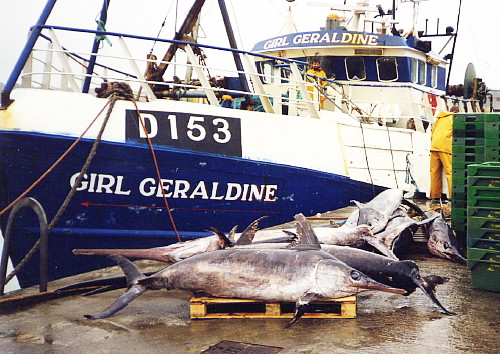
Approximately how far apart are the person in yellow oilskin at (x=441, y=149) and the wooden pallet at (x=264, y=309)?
17.3 feet

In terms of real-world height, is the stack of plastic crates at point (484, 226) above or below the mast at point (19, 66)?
below

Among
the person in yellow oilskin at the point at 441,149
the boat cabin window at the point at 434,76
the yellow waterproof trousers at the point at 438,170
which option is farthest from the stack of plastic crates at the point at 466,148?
the boat cabin window at the point at 434,76

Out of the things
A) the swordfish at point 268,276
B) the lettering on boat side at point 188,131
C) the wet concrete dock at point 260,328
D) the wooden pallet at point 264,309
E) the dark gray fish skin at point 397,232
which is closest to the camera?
the wet concrete dock at point 260,328

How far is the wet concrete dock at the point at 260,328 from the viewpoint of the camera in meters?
3.71

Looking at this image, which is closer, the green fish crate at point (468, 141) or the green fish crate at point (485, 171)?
the green fish crate at point (485, 171)

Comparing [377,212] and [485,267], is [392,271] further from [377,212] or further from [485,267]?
[377,212]

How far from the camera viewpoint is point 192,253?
5.11 meters

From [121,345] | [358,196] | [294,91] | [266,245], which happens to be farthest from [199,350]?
[294,91]

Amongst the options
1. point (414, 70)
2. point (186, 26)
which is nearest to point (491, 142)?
point (186, 26)

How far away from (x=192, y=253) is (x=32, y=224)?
323cm

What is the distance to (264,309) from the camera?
4480 mm

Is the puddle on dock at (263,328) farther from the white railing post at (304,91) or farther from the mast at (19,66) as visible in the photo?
the white railing post at (304,91)

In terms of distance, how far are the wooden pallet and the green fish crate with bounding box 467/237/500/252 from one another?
4.52 feet

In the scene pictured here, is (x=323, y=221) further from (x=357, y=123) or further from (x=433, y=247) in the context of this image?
(x=357, y=123)
